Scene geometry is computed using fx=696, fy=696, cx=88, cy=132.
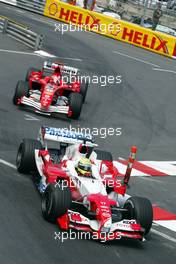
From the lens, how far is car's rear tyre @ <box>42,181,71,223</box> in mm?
12258

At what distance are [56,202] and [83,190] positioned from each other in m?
0.98

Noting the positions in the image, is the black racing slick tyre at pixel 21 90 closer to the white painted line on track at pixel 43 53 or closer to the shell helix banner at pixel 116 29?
the white painted line on track at pixel 43 53

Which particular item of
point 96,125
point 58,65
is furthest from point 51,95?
point 96,125

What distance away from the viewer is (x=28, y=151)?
1495 centimetres

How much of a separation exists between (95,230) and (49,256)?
4.62 ft

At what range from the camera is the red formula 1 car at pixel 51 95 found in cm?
2208

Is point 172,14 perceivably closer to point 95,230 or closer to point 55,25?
point 55,25

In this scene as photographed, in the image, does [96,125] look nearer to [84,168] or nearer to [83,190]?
[84,168]

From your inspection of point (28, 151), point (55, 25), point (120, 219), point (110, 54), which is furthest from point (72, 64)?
point (120, 219)

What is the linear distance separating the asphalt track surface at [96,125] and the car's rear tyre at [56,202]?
7.3 inches

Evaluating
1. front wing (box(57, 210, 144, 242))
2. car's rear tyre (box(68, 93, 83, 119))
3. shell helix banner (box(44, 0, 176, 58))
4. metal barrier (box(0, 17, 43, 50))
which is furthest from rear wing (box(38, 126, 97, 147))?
shell helix banner (box(44, 0, 176, 58))

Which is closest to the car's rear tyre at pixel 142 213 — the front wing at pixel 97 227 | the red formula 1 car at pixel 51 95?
the front wing at pixel 97 227

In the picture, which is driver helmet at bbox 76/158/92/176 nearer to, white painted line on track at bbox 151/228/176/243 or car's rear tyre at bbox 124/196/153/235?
car's rear tyre at bbox 124/196/153/235

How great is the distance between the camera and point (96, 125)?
74.7 feet
